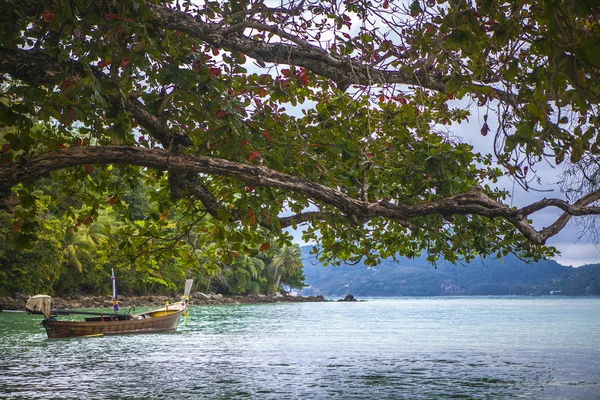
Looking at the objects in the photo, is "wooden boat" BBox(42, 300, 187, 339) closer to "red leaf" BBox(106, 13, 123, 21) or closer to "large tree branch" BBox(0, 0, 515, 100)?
"large tree branch" BBox(0, 0, 515, 100)

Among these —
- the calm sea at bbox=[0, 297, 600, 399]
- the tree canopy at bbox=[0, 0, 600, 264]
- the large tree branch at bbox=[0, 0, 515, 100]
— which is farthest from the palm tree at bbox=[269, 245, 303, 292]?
the large tree branch at bbox=[0, 0, 515, 100]

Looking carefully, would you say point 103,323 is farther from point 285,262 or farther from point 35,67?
point 285,262

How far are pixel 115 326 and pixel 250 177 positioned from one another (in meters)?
24.0

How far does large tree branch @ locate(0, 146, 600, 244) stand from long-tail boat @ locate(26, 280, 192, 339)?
62.5ft

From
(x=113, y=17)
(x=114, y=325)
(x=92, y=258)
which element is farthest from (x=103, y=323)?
(x=92, y=258)

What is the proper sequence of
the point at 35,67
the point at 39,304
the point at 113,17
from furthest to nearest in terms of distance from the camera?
1. the point at 39,304
2. the point at 35,67
3. the point at 113,17

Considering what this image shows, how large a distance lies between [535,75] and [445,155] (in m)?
6.22

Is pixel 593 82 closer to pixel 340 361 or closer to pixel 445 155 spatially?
pixel 445 155

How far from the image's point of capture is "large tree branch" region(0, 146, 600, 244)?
251 inches

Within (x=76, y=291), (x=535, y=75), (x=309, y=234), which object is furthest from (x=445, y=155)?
(x=76, y=291)

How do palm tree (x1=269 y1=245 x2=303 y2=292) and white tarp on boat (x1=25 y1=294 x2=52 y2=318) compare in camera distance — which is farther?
palm tree (x1=269 y1=245 x2=303 y2=292)

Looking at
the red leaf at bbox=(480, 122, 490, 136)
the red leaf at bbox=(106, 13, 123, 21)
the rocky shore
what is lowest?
the rocky shore

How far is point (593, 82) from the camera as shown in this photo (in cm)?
282

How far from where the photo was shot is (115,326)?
94.0 feet
